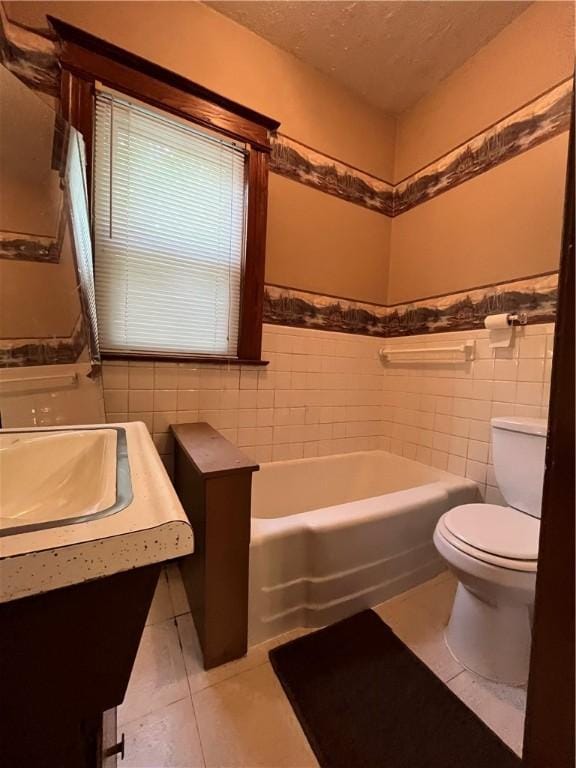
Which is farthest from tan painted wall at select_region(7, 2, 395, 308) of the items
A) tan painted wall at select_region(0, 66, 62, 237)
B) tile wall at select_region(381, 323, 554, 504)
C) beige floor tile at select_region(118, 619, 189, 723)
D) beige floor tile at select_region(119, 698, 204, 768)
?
beige floor tile at select_region(119, 698, 204, 768)

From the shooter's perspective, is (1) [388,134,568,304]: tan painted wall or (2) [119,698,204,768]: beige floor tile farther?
(1) [388,134,568,304]: tan painted wall

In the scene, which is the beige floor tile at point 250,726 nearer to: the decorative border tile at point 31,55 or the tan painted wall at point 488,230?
the tan painted wall at point 488,230

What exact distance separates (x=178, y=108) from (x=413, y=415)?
219 centimetres

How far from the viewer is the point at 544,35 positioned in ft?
5.17

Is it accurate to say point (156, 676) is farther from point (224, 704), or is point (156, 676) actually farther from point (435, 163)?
point (435, 163)

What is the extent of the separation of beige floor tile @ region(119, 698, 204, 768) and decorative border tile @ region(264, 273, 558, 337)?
171 centimetres

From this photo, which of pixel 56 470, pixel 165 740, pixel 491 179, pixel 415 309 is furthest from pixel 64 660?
pixel 491 179

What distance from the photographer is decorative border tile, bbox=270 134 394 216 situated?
194 centimetres

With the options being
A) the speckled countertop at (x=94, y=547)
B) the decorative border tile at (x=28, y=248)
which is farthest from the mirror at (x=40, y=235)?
the speckled countertop at (x=94, y=547)

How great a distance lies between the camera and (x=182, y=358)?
174cm

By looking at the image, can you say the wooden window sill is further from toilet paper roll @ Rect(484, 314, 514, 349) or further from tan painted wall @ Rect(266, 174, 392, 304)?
toilet paper roll @ Rect(484, 314, 514, 349)

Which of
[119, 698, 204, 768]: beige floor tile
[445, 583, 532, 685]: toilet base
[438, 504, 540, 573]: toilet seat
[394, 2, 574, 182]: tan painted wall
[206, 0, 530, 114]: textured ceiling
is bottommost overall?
[119, 698, 204, 768]: beige floor tile

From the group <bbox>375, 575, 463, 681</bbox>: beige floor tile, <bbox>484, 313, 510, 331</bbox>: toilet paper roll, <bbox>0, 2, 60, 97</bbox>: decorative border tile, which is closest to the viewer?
<bbox>375, 575, 463, 681</bbox>: beige floor tile

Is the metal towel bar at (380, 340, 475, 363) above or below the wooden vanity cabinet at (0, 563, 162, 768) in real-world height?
above
